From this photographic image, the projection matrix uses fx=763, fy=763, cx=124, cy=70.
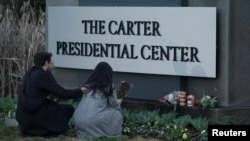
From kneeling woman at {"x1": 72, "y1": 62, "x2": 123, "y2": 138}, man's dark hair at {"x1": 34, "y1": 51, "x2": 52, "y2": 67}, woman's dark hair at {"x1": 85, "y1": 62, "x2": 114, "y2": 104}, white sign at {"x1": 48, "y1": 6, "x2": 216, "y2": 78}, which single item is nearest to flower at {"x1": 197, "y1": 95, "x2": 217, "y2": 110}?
white sign at {"x1": 48, "y1": 6, "x2": 216, "y2": 78}

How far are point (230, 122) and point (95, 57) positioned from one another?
9.85 feet

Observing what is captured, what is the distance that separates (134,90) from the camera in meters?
12.7

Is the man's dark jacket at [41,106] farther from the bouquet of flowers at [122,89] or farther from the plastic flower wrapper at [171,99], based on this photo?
the plastic flower wrapper at [171,99]

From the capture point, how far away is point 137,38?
12508 mm

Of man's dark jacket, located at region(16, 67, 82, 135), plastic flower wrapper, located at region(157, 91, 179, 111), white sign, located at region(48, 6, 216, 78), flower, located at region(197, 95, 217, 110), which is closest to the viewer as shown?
man's dark jacket, located at region(16, 67, 82, 135)

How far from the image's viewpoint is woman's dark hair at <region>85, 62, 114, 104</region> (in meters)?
10.8

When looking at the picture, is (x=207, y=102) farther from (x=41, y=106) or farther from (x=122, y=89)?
(x=41, y=106)

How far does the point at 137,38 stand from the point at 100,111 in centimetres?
211

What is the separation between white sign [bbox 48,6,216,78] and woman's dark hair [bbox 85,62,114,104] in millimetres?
1575

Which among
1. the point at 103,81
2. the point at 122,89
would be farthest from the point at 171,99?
the point at 103,81

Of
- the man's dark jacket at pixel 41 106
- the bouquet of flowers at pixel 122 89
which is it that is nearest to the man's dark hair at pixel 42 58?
the man's dark jacket at pixel 41 106

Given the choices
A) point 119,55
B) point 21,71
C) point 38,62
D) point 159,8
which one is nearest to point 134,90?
point 119,55

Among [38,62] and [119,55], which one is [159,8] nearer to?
[119,55]

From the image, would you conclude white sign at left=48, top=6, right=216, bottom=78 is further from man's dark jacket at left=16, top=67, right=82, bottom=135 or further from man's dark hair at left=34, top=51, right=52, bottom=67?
man's dark hair at left=34, top=51, right=52, bottom=67
